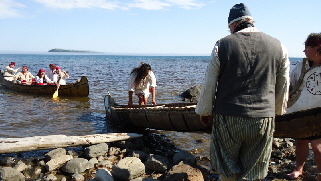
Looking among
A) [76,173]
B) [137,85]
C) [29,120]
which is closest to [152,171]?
[76,173]

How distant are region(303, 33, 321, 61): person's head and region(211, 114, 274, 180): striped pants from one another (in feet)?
4.67

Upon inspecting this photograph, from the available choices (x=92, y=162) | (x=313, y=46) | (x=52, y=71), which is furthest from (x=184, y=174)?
(x=52, y=71)

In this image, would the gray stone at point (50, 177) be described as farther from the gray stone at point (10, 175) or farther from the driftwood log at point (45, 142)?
the driftwood log at point (45, 142)

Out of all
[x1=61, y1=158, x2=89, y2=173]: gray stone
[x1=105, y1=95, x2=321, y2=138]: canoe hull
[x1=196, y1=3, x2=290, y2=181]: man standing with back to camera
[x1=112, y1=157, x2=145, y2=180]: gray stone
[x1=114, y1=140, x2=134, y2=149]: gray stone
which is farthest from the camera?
[x1=114, y1=140, x2=134, y2=149]: gray stone

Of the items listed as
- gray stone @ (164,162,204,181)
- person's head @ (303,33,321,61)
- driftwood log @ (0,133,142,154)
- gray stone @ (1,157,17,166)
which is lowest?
gray stone @ (1,157,17,166)

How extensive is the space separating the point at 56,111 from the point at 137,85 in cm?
420

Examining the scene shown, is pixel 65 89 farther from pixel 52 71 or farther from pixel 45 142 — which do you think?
pixel 45 142

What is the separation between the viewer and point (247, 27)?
8.26 feet

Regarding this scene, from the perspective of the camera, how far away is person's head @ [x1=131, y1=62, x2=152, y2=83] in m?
7.62

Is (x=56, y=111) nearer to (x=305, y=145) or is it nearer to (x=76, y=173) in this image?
(x=76, y=173)

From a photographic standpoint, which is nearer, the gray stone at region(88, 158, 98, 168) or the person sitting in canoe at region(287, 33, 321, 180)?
the person sitting in canoe at region(287, 33, 321, 180)

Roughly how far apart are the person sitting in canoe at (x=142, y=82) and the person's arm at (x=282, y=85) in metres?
5.23

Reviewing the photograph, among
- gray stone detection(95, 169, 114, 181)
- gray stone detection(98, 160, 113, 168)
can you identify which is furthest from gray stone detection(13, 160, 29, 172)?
gray stone detection(95, 169, 114, 181)

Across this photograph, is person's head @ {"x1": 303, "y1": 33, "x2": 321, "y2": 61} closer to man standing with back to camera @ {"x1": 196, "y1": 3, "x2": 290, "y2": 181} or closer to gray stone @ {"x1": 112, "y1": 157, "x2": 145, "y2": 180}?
man standing with back to camera @ {"x1": 196, "y1": 3, "x2": 290, "y2": 181}
